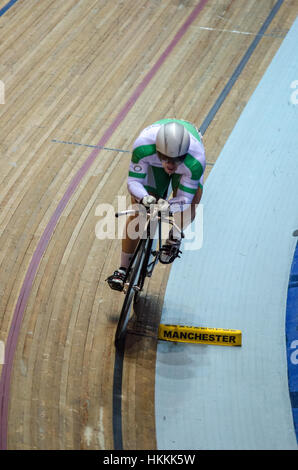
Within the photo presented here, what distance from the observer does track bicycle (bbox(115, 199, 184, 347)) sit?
10.8ft

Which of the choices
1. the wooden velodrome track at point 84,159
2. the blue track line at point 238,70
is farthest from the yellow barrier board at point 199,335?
the blue track line at point 238,70

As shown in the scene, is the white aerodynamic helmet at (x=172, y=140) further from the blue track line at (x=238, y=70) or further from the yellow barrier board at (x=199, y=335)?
the blue track line at (x=238, y=70)

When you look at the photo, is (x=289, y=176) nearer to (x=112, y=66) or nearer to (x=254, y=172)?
(x=254, y=172)

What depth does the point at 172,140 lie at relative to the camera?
3203mm

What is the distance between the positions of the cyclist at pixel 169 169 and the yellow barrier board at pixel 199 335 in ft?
1.46

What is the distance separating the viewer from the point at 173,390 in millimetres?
3627

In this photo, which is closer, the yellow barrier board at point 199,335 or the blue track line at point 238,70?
the yellow barrier board at point 199,335

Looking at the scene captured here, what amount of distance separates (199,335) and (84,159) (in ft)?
6.41

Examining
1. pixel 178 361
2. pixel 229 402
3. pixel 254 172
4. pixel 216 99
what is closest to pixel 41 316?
pixel 178 361

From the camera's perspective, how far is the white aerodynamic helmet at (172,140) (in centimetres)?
321

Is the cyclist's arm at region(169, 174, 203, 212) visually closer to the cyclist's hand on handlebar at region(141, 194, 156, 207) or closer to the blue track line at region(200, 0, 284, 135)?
the cyclist's hand on handlebar at region(141, 194, 156, 207)

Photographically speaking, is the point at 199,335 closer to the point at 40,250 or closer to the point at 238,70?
the point at 40,250

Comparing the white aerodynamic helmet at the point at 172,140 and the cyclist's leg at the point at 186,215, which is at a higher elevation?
the white aerodynamic helmet at the point at 172,140

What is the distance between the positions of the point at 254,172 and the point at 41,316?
228cm
